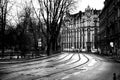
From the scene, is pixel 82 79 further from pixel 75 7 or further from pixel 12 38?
pixel 75 7

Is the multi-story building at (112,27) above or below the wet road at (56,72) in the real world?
above

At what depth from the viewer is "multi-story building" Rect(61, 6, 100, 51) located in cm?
8419

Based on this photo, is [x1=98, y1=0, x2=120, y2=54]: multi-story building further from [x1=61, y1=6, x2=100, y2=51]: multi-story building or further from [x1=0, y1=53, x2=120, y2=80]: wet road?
[x1=61, y1=6, x2=100, y2=51]: multi-story building

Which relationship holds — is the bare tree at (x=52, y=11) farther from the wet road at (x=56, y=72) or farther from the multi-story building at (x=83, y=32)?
the multi-story building at (x=83, y=32)

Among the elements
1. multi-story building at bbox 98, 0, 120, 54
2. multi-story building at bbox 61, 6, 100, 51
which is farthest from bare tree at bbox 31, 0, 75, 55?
multi-story building at bbox 61, 6, 100, 51

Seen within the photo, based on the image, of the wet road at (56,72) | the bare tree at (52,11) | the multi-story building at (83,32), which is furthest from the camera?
the multi-story building at (83,32)

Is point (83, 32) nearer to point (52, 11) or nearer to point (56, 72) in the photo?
point (52, 11)

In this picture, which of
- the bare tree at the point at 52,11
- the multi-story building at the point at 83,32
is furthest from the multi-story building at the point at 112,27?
the multi-story building at the point at 83,32

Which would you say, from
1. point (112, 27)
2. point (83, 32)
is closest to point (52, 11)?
point (112, 27)

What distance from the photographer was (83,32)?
295ft

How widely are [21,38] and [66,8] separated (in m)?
11.2

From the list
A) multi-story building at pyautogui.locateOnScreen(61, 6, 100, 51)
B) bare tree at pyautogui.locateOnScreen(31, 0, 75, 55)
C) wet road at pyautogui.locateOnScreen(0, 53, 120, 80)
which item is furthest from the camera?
multi-story building at pyautogui.locateOnScreen(61, 6, 100, 51)

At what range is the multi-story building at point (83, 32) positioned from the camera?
276 ft

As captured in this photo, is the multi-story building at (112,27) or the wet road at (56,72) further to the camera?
the multi-story building at (112,27)
